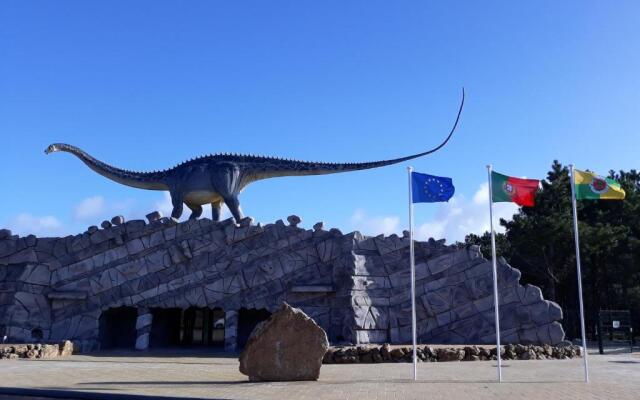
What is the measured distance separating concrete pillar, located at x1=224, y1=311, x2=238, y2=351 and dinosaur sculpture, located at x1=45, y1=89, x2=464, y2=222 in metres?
3.47

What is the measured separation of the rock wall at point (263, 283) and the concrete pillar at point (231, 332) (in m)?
0.03

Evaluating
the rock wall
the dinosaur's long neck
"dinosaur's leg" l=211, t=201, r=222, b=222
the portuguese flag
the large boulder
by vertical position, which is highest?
the dinosaur's long neck

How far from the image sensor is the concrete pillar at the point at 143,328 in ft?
63.8

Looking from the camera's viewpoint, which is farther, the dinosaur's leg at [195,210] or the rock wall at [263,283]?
the dinosaur's leg at [195,210]

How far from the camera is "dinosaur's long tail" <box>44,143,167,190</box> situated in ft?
73.9

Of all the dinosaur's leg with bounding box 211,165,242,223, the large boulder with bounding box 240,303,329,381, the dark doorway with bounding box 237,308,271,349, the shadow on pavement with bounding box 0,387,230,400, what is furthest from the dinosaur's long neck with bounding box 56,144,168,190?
the shadow on pavement with bounding box 0,387,230,400

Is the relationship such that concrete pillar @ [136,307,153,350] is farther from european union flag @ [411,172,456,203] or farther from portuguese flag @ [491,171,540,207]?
portuguese flag @ [491,171,540,207]

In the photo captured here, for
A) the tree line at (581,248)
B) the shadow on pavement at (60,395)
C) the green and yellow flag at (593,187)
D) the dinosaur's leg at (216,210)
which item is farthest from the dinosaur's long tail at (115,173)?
the tree line at (581,248)

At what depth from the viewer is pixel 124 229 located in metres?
20.7

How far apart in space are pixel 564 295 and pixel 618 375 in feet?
74.9

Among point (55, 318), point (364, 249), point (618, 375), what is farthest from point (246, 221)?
point (618, 375)

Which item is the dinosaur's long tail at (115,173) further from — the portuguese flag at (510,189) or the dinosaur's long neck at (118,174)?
the portuguese flag at (510,189)

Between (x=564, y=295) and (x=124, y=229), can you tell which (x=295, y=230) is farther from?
(x=564, y=295)

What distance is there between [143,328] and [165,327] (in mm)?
3126
